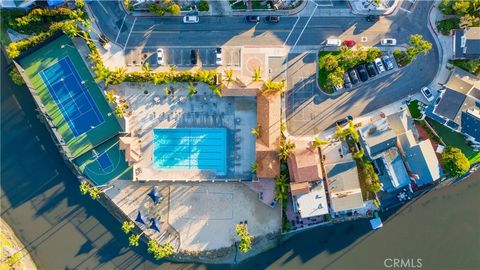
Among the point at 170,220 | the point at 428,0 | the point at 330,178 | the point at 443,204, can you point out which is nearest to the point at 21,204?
the point at 170,220

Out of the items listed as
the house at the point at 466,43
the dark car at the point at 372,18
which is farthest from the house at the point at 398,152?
the dark car at the point at 372,18

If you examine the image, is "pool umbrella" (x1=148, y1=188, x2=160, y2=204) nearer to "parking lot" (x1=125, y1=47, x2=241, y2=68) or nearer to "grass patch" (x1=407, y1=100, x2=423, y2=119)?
"parking lot" (x1=125, y1=47, x2=241, y2=68)

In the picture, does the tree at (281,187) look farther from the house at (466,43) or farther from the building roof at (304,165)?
the house at (466,43)

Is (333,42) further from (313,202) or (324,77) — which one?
(313,202)

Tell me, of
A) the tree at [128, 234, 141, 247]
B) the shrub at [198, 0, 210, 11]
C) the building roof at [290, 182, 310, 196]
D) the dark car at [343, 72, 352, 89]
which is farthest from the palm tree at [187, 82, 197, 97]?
the tree at [128, 234, 141, 247]

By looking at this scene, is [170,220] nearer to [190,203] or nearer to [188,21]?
[190,203]

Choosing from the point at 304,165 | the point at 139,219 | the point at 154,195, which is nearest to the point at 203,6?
the point at 304,165

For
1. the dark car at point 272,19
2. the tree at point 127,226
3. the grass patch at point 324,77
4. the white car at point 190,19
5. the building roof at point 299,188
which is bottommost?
the building roof at point 299,188
